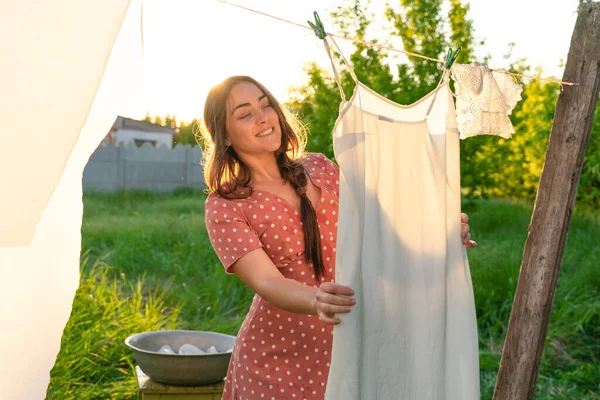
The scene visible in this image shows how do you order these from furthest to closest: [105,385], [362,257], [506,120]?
[105,385] → [506,120] → [362,257]

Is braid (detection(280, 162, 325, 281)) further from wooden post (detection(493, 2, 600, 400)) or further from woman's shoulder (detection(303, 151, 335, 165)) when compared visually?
wooden post (detection(493, 2, 600, 400))

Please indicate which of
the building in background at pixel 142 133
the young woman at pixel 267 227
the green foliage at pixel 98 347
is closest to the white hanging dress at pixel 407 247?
the young woman at pixel 267 227

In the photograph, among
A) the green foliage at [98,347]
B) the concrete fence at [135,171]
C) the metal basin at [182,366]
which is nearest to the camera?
the metal basin at [182,366]

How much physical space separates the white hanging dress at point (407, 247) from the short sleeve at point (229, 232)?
459mm

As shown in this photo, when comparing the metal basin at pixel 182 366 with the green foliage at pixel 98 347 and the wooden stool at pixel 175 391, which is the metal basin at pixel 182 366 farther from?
the green foliage at pixel 98 347

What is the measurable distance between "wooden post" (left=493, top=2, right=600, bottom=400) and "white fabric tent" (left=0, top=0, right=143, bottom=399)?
1337 mm

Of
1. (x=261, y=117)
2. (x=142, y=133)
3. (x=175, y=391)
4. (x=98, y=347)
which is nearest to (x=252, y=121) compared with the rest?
(x=261, y=117)

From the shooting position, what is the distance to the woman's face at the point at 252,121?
230cm

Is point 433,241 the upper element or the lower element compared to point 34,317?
upper

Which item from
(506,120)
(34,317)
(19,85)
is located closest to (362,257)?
(506,120)

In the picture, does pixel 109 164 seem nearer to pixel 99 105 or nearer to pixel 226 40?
pixel 226 40

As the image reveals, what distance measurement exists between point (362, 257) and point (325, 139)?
4.20 metres

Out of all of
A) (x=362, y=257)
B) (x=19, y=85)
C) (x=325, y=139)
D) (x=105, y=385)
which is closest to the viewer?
(x=362, y=257)

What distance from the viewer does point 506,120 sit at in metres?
2.13
